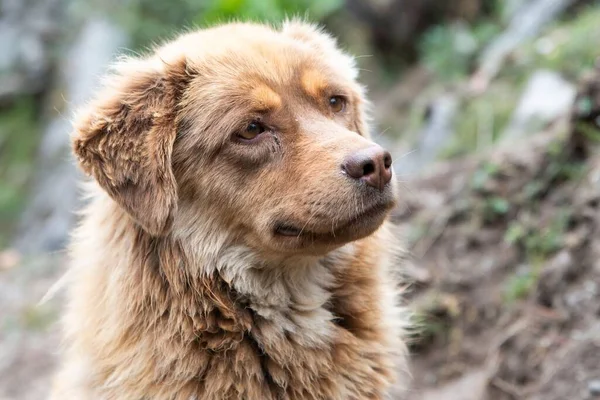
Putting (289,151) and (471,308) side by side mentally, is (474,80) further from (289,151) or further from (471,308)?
(289,151)

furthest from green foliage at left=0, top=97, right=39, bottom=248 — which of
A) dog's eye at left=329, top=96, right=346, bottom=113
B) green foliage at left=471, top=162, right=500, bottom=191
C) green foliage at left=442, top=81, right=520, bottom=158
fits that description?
dog's eye at left=329, top=96, right=346, bottom=113

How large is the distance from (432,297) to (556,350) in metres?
1.28

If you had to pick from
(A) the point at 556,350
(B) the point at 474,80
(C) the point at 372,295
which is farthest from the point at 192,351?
(B) the point at 474,80

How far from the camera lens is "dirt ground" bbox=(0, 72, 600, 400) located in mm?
4473

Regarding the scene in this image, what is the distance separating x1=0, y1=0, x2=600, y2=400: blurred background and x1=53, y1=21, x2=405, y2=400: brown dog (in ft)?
2.45

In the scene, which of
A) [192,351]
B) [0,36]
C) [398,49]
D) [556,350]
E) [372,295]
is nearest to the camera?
[192,351]

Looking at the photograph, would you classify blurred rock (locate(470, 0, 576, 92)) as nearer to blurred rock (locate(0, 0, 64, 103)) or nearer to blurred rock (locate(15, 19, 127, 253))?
blurred rock (locate(15, 19, 127, 253))

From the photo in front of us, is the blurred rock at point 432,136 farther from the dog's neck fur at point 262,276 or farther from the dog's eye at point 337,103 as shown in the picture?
the dog's neck fur at point 262,276

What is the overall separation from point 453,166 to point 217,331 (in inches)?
161

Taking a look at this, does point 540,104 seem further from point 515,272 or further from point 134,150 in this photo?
point 134,150

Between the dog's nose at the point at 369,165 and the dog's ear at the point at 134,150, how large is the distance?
881 mm

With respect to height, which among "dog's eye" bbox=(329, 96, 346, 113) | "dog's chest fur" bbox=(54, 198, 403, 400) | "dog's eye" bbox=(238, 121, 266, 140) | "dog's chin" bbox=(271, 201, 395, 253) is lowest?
"dog's chest fur" bbox=(54, 198, 403, 400)

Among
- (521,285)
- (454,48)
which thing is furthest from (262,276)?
(454,48)

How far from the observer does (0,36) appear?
1437 cm
